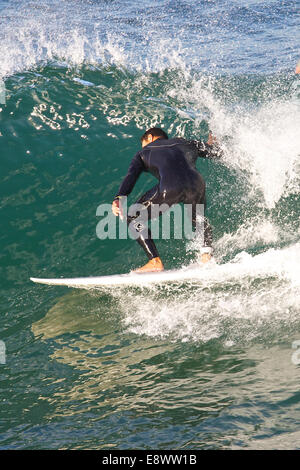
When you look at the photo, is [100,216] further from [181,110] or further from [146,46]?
[146,46]

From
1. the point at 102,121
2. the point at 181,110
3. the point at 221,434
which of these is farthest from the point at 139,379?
the point at 181,110

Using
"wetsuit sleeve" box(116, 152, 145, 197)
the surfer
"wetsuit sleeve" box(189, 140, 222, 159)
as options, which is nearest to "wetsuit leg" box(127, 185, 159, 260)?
the surfer

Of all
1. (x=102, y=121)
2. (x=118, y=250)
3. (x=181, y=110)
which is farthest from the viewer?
(x=181, y=110)

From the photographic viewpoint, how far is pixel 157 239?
798 cm

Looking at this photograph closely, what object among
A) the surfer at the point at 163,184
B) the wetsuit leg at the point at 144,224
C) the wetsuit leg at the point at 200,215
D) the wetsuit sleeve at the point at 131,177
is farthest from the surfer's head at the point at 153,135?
the wetsuit leg at the point at 200,215

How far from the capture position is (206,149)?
678cm

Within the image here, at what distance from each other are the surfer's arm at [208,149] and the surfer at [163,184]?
20cm

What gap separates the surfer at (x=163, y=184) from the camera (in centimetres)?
618

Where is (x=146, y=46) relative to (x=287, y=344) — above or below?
above

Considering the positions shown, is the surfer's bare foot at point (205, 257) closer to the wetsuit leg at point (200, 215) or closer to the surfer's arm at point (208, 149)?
the wetsuit leg at point (200, 215)

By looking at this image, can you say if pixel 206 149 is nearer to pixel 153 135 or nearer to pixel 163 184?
pixel 153 135

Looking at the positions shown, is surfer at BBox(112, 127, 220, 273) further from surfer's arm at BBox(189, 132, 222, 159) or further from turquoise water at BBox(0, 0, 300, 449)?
turquoise water at BBox(0, 0, 300, 449)

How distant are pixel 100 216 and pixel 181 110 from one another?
3.62m
